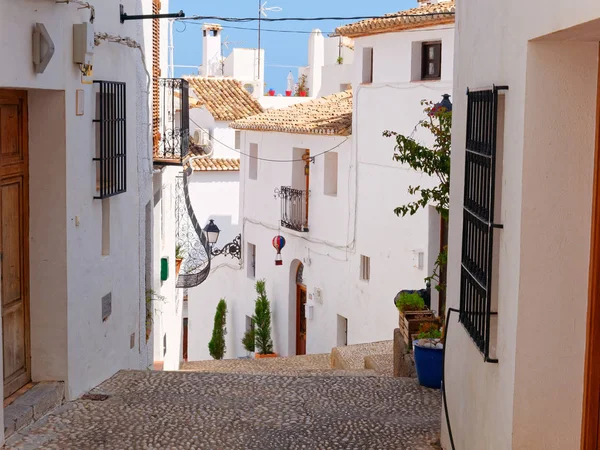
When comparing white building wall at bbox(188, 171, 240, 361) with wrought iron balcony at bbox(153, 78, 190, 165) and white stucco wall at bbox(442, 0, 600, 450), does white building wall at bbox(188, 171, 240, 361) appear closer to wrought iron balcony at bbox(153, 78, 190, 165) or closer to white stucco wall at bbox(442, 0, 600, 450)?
wrought iron balcony at bbox(153, 78, 190, 165)

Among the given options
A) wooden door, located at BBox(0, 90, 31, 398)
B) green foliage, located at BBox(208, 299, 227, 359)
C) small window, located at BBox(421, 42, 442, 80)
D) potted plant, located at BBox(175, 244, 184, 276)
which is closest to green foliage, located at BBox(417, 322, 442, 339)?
wooden door, located at BBox(0, 90, 31, 398)

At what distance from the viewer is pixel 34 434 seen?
22.7 ft

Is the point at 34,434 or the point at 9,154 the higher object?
the point at 9,154

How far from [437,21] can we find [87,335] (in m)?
10.7

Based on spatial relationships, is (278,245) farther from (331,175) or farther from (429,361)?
(429,361)

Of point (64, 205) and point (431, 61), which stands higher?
point (431, 61)

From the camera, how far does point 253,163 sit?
2694cm

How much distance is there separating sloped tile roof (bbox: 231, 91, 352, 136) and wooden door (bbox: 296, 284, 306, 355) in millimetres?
4198

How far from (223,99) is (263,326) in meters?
9.72

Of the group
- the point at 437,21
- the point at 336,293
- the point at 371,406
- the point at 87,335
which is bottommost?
the point at 336,293

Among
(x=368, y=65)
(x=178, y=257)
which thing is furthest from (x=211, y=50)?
(x=178, y=257)

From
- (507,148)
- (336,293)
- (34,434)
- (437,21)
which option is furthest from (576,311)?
(336,293)

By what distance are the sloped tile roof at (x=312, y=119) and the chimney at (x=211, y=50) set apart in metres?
14.5

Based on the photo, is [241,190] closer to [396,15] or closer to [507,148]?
[396,15]
